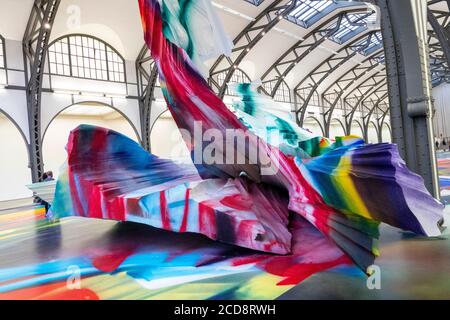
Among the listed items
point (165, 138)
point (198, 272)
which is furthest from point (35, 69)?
point (198, 272)

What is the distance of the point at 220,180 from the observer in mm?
5727

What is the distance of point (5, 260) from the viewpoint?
17.7 feet

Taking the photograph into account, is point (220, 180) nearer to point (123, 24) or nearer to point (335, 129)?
point (123, 24)

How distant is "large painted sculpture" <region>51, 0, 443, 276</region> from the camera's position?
13.3ft

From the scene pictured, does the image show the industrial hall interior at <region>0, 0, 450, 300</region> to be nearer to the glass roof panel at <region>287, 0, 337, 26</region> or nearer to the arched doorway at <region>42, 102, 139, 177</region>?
the arched doorway at <region>42, 102, 139, 177</region>

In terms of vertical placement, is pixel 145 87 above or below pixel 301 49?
below

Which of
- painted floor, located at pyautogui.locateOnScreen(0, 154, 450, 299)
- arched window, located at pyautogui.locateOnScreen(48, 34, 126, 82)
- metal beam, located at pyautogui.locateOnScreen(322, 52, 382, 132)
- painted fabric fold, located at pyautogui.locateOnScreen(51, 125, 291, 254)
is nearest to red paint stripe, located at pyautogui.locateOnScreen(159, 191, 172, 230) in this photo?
painted fabric fold, located at pyautogui.locateOnScreen(51, 125, 291, 254)

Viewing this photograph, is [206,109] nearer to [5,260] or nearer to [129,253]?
[129,253]

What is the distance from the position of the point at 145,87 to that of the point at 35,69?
697 centimetres

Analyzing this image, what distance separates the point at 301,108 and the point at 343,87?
349 inches
